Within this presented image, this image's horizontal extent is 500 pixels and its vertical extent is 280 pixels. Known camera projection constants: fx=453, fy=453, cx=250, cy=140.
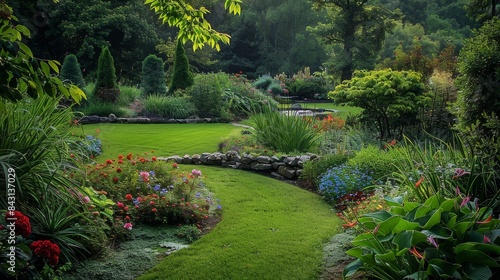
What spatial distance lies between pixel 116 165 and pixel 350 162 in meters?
3.34

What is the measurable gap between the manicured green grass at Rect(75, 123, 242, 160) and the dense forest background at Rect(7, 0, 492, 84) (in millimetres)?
6069

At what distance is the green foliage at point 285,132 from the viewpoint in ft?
28.9

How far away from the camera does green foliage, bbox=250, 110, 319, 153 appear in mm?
8820

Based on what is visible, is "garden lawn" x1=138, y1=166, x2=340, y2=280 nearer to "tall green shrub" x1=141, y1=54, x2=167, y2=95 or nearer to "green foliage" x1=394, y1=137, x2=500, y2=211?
"green foliage" x1=394, y1=137, x2=500, y2=211

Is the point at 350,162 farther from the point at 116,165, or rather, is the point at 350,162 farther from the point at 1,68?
the point at 1,68

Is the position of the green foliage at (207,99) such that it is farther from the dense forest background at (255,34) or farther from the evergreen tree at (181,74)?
the dense forest background at (255,34)

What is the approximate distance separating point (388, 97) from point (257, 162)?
287cm

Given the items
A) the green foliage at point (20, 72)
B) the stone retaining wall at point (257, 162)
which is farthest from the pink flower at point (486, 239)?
the stone retaining wall at point (257, 162)

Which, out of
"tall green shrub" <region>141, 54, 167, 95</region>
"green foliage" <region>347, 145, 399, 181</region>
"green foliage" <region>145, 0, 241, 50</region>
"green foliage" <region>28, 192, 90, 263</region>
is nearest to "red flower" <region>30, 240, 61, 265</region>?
"green foliage" <region>28, 192, 90, 263</region>

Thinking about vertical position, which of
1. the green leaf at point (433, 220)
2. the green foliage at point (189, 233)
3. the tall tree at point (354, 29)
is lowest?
the green foliage at point (189, 233)

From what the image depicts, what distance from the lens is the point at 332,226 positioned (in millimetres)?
5113

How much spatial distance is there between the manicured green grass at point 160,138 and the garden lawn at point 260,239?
306 centimetres

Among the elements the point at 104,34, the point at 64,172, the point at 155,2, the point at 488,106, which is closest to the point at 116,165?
the point at 64,172

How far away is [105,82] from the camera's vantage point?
15.7 m
